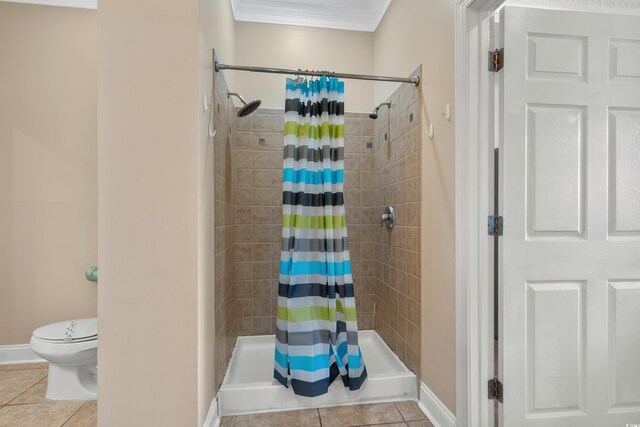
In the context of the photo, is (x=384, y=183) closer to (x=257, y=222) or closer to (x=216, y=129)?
(x=257, y=222)

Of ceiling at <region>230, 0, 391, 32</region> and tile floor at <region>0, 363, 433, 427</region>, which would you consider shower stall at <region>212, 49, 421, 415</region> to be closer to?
tile floor at <region>0, 363, 433, 427</region>

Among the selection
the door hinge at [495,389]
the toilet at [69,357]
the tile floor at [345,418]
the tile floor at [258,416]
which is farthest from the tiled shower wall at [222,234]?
the door hinge at [495,389]

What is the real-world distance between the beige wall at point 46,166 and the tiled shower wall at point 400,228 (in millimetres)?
2231

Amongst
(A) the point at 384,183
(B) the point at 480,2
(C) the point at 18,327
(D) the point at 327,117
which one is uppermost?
(B) the point at 480,2

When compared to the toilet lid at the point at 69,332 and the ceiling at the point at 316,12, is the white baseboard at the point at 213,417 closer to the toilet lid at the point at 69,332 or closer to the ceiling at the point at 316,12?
the toilet lid at the point at 69,332

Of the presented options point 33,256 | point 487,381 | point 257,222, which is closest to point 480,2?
point 487,381

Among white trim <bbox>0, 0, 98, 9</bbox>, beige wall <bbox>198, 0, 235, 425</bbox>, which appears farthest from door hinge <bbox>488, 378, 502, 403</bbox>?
white trim <bbox>0, 0, 98, 9</bbox>

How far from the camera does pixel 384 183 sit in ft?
8.34

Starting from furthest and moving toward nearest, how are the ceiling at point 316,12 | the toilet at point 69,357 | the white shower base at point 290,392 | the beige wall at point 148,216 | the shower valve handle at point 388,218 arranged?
the ceiling at point 316,12 < the shower valve handle at point 388,218 < the toilet at point 69,357 < the white shower base at point 290,392 < the beige wall at point 148,216

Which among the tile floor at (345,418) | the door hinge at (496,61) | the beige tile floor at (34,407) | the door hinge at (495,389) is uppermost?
the door hinge at (496,61)

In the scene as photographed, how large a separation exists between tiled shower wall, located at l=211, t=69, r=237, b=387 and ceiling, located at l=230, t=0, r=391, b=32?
1.01 metres

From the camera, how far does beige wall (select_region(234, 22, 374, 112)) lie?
2699 mm

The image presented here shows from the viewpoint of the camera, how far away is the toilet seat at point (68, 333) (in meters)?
1.89

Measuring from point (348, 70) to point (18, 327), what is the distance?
130 inches
